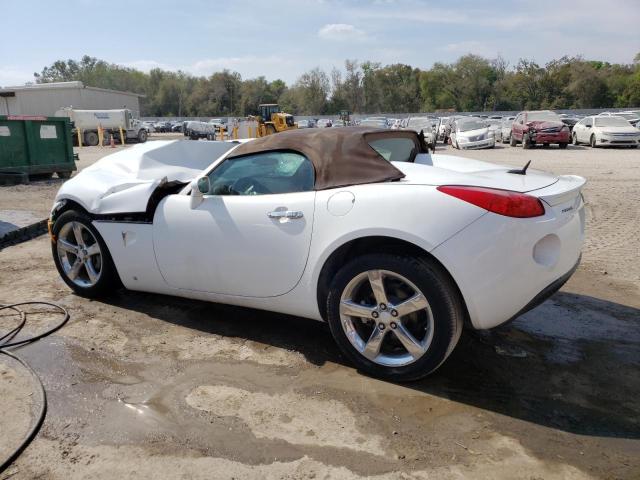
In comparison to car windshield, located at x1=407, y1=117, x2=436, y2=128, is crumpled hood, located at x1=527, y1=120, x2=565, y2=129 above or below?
below

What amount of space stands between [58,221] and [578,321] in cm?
450

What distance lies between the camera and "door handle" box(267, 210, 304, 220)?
3.33 m

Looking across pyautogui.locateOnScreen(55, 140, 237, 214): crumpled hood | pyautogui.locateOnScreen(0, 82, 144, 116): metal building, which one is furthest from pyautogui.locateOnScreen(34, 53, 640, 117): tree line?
pyautogui.locateOnScreen(55, 140, 237, 214): crumpled hood

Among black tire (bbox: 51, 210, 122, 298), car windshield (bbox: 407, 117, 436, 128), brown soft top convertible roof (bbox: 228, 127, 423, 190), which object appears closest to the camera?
brown soft top convertible roof (bbox: 228, 127, 423, 190)

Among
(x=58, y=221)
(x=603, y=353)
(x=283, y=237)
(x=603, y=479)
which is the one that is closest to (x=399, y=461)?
(x=603, y=479)

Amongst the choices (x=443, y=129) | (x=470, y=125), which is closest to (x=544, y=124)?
(x=470, y=125)

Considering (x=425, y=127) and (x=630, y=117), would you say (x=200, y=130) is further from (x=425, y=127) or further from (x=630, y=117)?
(x=630, y=117)

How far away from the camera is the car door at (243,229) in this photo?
11.1 feet

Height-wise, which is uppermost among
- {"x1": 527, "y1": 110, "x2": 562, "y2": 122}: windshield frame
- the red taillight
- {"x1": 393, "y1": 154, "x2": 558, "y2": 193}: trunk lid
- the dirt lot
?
{"x1": 527, "y1": 110, "x2": 562, "y2": 122}: windshield frame

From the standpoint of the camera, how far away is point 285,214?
338cm

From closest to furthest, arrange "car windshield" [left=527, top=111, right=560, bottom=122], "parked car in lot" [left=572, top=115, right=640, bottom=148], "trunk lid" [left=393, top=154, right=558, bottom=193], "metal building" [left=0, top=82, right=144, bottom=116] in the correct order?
"trunk lid" [left=393, top=154, right=558, bottom=193]
"parked car in lot" [left=572, top=115, right=640, bottom=148]
"car windshield" [left=527, top=111, right=560, bottom=122]
"metal building" [left=0, top=82, right=144, bottom=116]

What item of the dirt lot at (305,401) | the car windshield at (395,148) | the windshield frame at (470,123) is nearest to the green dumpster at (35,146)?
the dirt lot at (305,401)

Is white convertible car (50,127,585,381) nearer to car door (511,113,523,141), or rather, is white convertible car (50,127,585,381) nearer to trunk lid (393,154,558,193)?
trunk lid (393,154,558,193)

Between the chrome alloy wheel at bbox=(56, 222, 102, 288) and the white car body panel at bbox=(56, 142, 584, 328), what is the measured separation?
0.27 meters
